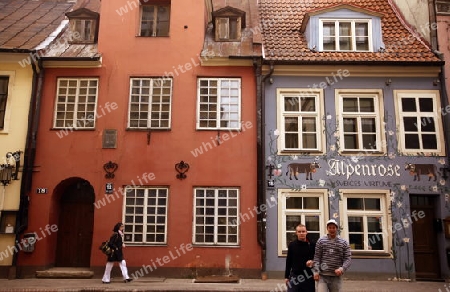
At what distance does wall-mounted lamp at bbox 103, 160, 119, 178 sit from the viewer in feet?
42.2

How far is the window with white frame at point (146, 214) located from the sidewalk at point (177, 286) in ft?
4.47

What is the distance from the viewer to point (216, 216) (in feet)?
41.7

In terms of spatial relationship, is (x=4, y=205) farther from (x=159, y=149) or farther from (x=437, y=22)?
(x=437, y=22)

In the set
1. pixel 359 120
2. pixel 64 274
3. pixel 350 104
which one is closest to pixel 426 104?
pixel 359 120

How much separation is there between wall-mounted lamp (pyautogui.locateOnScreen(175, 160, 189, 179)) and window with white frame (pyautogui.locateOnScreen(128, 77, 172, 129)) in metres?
1.34

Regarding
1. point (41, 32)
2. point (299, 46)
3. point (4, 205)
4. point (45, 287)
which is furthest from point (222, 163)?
point (41, 32)

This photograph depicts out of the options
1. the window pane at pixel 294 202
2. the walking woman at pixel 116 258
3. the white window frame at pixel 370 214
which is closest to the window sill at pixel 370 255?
the white window frame at pixel 370 214

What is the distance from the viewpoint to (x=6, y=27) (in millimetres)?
14852

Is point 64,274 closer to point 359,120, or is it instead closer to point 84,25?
point 84,25

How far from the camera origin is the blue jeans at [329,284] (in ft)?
23.3

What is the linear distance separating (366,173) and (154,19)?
919cm

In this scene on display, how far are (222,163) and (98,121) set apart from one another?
4.43m

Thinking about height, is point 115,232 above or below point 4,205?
below

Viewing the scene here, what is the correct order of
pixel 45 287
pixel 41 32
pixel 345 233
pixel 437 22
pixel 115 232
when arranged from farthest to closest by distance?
pixel 41 32 → pixel 437 22 → pixel 345 233 → pixel 115 232 → pixel 45 287
